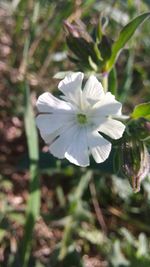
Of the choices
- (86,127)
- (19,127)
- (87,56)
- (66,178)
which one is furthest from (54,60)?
(86,127)

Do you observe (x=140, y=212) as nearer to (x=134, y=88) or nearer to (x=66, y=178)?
(x=66, y=178)

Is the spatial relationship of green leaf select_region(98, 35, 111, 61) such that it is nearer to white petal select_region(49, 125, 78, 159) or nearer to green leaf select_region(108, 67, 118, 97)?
green leaf select_region(108, 67, 118, 97)

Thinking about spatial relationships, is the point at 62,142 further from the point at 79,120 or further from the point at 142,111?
the point at 142,111

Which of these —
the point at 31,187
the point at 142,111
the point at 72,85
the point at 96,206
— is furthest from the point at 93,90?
the point at 96,206

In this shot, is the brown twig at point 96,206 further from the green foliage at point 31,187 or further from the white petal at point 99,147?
the white petal at point 99,147

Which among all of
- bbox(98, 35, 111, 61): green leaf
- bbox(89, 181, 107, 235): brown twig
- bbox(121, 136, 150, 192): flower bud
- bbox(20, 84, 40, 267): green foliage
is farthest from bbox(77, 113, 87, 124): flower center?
bbox(89, 181, 107, 235): brown twig
